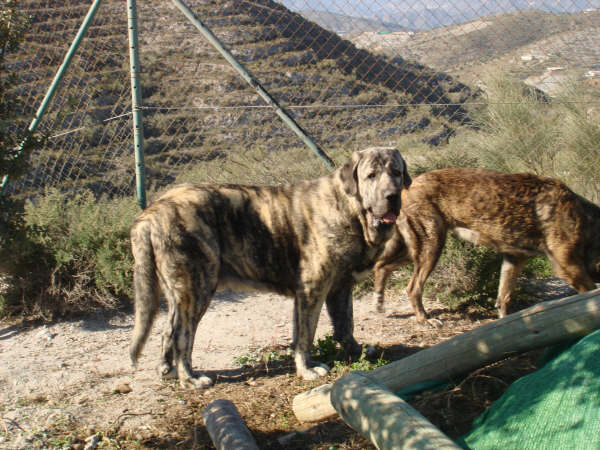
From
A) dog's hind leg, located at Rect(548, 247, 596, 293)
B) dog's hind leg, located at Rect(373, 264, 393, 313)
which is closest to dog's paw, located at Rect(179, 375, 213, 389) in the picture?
dog's hind leg, located at Rect(373, 264, 393, 313)

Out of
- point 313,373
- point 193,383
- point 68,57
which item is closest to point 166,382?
point 193,383

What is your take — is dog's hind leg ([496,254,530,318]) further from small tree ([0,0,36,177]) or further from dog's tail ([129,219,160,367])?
small tree ([0,0,36,177])

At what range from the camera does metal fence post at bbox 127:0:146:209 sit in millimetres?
6851

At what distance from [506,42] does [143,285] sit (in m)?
7.27

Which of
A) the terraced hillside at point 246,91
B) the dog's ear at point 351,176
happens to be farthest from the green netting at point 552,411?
the terraced hillside at point 246,91

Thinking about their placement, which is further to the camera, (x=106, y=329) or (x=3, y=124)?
(x=106, y=329)

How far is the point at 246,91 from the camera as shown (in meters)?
9.57

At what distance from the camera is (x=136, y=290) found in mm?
4324

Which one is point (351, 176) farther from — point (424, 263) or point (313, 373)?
point (424, 263)

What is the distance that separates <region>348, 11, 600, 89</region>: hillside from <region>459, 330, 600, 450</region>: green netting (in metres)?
5.97

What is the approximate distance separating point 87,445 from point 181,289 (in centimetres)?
125

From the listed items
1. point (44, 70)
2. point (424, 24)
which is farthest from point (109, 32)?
point (424, 24)

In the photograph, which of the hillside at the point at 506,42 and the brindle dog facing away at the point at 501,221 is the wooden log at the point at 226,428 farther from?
the hillside at the point at 506,42

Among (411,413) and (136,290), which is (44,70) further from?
(411,413)
